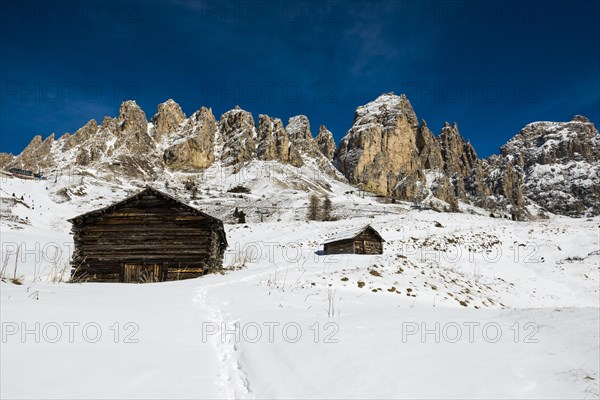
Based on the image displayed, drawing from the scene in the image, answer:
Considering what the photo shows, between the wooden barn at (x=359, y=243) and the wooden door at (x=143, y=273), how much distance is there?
17.5 meters

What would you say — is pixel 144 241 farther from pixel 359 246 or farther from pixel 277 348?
pixel 359 246

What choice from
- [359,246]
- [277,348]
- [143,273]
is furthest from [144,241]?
[359,246]

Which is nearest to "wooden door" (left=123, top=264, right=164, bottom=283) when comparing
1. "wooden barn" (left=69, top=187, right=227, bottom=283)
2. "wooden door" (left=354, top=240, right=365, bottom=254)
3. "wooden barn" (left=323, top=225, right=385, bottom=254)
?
"wooden barn" (left=69, top=187, right=227, bottom=283)

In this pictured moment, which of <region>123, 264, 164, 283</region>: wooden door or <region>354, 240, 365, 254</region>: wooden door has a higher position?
<region>354, 240, 365, 254</region>: wooden door

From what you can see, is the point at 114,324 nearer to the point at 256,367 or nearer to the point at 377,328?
the point at 256,367

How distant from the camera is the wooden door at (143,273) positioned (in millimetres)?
19000

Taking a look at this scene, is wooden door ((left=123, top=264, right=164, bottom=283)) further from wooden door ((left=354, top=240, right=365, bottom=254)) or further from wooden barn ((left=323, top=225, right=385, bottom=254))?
wooden door ((left=354, top=240, right=365, bottom=254))

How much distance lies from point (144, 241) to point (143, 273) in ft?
5.40

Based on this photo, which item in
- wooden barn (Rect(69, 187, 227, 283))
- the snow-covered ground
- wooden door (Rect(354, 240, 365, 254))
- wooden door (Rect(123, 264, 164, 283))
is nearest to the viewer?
the snow-covered ground

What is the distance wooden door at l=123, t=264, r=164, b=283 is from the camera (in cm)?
1900

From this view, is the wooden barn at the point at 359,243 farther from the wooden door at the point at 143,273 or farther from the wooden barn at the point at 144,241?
the wooden door at the point at 143,273

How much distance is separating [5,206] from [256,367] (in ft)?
188

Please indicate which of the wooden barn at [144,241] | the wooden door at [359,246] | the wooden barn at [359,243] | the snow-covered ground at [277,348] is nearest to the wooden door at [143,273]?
the wooden barn at [144,241]

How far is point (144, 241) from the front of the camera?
19.4 metres
